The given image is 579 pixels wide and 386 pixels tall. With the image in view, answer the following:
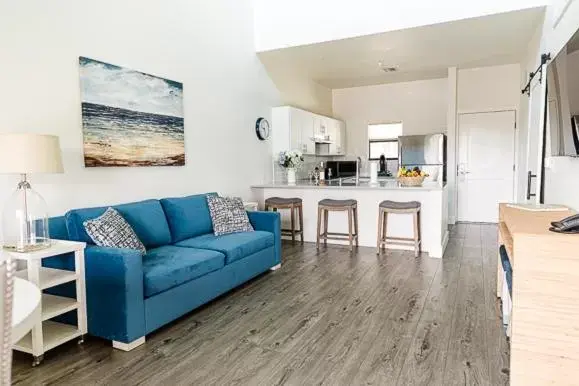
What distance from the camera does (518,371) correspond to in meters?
1.93

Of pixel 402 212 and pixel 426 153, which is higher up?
pixel 426 153

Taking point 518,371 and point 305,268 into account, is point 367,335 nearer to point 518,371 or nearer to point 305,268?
point 518,371

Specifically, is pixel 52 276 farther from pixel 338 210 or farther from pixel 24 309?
pixel 338 210

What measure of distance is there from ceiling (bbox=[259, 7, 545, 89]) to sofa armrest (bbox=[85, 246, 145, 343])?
400 cm

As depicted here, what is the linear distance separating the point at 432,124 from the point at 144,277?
669cm

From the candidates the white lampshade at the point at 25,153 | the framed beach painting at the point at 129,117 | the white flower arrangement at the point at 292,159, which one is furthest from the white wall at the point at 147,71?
the white lampshade at the point at 25,153

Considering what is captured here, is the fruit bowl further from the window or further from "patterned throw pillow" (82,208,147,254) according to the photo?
"patterned throw pillow" (82,208,147,254)

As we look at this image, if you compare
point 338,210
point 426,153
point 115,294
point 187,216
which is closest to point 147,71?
point 187,216

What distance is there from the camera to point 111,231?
291cm

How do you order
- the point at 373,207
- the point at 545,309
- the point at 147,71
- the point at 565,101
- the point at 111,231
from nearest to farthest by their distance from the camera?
the point at 545,309 → the point at 565,101 → the point at 111,231 → the point at 147,71 → the point at 373,207

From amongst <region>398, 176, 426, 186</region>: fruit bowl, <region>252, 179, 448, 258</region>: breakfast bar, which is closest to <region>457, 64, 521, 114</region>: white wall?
<region>252, 179, 448, 258</region>: breakfast bar

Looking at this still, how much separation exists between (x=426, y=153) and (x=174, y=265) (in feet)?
18.6

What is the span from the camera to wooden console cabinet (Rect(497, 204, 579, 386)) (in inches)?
72.7

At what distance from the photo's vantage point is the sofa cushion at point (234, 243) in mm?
3518
